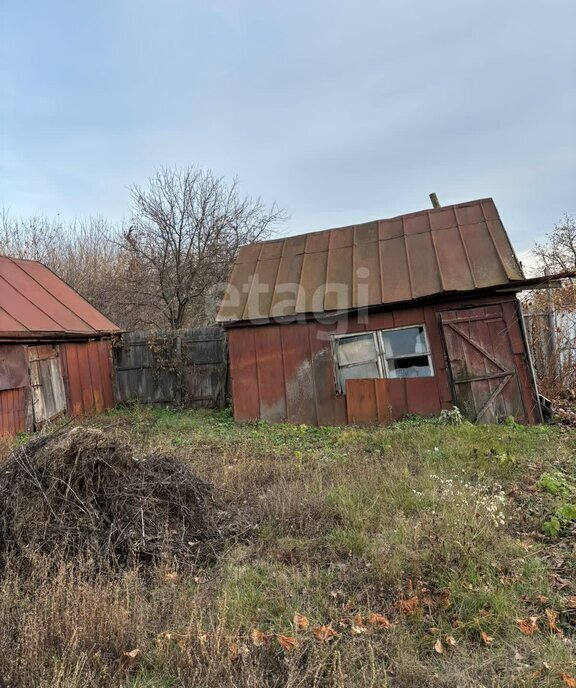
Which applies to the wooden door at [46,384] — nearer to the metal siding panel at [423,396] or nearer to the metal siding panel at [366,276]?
the metal siding panel at [366,276]

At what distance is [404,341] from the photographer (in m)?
8.48

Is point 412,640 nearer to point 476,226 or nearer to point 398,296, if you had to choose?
point 398,296

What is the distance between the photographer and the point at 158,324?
17.0 m

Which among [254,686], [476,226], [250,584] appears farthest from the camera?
[476,226]

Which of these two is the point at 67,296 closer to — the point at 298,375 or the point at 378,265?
the point at 298,375

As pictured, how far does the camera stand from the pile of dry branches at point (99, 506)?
3.28m

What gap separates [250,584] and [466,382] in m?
6.24

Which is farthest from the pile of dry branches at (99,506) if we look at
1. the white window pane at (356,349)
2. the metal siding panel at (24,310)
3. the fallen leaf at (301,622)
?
the metal siding panel at (24,310)

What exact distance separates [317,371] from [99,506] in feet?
19.1

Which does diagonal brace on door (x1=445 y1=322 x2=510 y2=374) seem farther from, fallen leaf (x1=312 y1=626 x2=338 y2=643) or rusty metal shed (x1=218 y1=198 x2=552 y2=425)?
fallen leaf (x1=312 y1=626 x2=338 y2=643)

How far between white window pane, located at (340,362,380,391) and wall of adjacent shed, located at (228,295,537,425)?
9.7 inches

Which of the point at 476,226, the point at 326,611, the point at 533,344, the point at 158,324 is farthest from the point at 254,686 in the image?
the point at 158,324

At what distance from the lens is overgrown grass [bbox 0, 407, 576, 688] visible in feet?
7.00

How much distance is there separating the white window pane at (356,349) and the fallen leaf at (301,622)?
21.3ft
